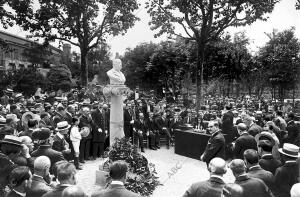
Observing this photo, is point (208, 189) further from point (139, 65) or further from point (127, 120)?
point (139, 65)

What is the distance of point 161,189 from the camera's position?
8953 mm

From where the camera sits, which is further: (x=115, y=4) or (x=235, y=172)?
(x=115, y=4)

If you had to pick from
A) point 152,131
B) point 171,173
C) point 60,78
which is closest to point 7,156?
point 171,173

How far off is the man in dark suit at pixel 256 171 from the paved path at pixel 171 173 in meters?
3.52

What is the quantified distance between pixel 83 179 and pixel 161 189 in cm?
237

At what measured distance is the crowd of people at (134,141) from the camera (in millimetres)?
4488

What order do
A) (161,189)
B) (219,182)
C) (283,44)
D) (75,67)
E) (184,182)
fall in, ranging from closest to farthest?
1. (219,182)
2. (161,189)
3. (184,182)
4. (283,44)
5. (75,67)

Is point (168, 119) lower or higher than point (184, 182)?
higher

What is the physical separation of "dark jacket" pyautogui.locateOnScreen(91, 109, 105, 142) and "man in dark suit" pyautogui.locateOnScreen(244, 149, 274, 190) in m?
7.73

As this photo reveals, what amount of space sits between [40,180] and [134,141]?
9.31 m

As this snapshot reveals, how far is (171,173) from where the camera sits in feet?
34.4

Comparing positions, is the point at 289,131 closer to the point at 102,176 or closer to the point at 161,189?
the point at 161,189

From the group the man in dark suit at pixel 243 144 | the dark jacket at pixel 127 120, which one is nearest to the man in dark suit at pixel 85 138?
the dark jacket at pixel 127 120

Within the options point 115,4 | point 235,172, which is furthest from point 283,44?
point 235,172
